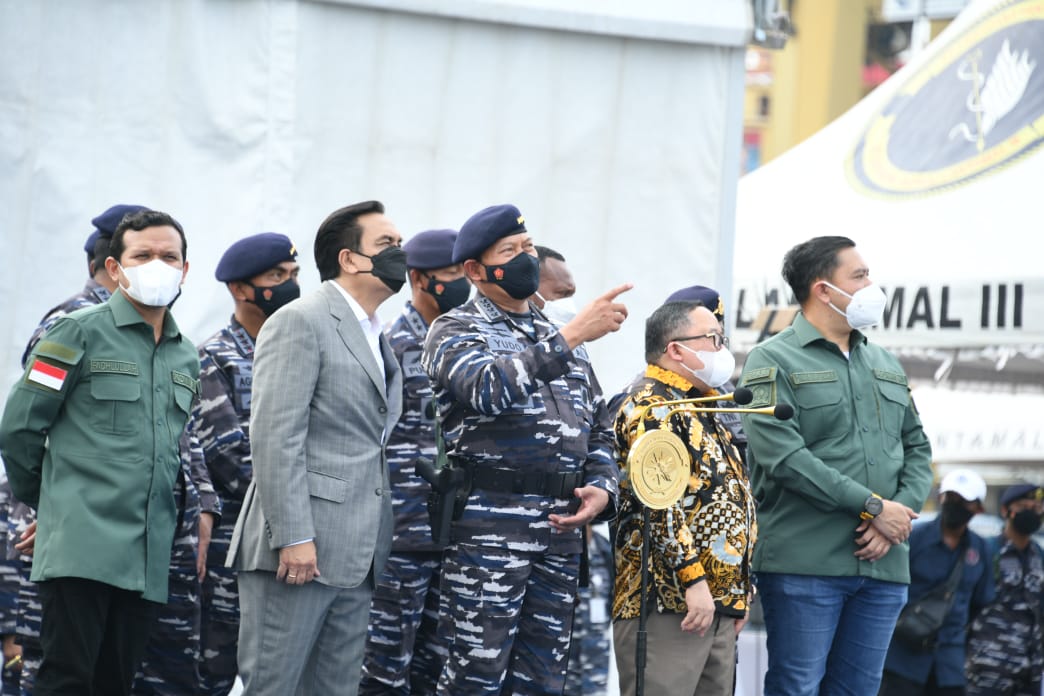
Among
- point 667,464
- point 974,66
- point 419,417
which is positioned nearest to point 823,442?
point 667,464

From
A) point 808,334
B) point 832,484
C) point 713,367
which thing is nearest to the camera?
point 713,367

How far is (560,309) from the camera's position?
19.1 ft

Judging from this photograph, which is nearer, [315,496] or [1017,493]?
[315,496]

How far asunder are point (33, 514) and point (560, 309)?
2.28 m

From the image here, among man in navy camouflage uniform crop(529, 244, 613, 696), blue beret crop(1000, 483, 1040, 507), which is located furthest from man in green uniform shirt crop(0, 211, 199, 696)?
blue beret crop(1000, 483, 1040, 507)

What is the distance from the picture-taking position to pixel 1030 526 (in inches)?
332

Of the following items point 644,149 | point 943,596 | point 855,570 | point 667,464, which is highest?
point 644,149

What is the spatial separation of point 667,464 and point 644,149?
2.45 meters

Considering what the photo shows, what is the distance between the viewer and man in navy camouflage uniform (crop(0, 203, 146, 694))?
4.77 meters

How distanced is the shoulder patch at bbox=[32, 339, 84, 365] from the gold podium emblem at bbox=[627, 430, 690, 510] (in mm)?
1701

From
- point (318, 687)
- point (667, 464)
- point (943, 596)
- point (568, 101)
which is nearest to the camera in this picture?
point (318, 687)

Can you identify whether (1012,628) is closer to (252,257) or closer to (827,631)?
(827,631)

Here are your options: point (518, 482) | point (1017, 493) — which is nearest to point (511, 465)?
point (518, 482)

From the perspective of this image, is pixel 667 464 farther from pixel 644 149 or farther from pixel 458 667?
pixel 644 149
